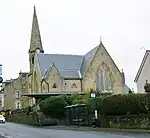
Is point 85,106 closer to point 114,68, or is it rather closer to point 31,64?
point 114,68

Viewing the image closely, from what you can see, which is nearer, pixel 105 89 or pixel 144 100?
pixel 144 100

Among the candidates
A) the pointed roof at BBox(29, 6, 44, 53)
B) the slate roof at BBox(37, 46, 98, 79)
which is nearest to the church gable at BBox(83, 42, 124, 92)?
the slate roof at BBox(37, 46, 98, 79)

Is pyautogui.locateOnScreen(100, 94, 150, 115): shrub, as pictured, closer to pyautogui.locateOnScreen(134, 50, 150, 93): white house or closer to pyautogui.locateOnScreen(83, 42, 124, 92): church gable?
pyautogui.locateOnScreen(134, 50, 150, 93): white house

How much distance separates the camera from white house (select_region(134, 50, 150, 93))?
5453 cm

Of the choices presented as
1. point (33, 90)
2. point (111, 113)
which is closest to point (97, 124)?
point (111, 113)

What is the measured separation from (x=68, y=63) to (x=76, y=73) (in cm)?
365

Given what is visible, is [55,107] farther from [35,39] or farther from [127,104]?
[35,39]

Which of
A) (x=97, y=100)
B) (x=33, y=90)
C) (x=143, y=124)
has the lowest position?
(x=143, y=124)

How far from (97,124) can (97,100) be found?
2256mm

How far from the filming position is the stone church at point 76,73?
289ft

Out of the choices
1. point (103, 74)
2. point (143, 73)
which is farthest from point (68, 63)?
point (143, 73)

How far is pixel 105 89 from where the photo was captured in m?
90.7

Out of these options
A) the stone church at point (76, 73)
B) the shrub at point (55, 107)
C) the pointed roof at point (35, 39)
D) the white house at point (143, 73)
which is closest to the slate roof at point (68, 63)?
the stone church at point (76, 73)

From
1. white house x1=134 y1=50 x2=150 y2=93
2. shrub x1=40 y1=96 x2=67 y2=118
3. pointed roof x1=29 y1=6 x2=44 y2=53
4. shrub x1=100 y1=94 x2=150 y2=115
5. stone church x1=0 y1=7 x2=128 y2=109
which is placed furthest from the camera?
pointed roof x1=29 y1=6 x2=44 y2=53
